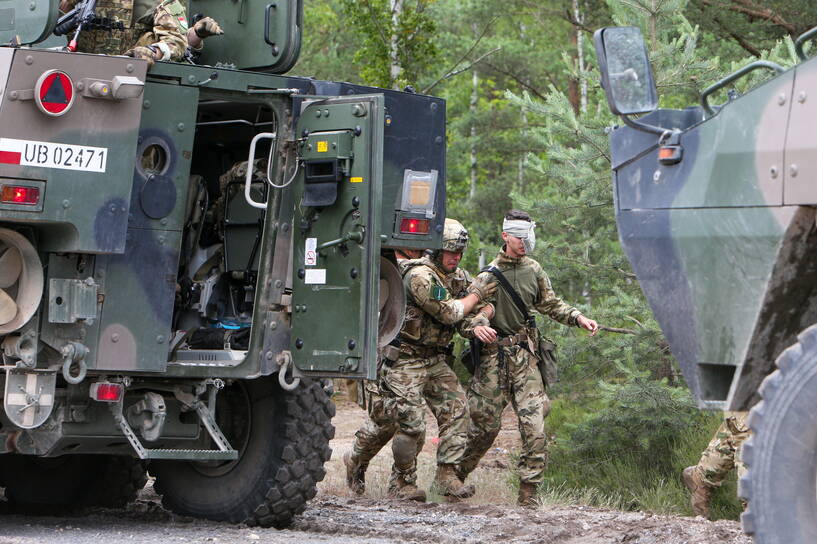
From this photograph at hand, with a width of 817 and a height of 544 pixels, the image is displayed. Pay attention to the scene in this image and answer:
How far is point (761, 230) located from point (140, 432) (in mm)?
4047

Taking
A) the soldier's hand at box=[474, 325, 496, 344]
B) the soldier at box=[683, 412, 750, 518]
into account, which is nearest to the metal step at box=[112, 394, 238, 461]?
the soldier's hand at box=[474, 325, 496, 344]

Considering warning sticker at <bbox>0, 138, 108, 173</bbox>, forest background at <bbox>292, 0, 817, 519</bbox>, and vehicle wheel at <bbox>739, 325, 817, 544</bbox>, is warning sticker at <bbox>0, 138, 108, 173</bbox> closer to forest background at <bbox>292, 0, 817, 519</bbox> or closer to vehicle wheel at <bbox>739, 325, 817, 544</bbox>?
vehicle wheel at <bbox>739, 325, 817, 544</bbox>

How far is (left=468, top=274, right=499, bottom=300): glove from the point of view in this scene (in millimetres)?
9711

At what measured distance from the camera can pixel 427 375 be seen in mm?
9609

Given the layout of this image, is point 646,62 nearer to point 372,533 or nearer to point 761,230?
point 761,230

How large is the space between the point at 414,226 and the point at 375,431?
2716 millimetres

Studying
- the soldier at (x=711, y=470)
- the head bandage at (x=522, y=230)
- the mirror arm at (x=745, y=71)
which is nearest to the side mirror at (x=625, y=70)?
the mirror arm at (x=745, y=71)

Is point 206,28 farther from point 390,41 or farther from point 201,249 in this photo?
point 390,41

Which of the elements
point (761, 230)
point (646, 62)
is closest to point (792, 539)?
point (761, 230)

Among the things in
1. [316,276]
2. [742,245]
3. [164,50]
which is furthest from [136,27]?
[742,245]

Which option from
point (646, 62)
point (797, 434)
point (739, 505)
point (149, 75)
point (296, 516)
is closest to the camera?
point (797, 434)

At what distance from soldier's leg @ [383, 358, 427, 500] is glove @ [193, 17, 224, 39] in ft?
9.87

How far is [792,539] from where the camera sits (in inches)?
150

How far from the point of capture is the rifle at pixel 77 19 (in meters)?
7.09
